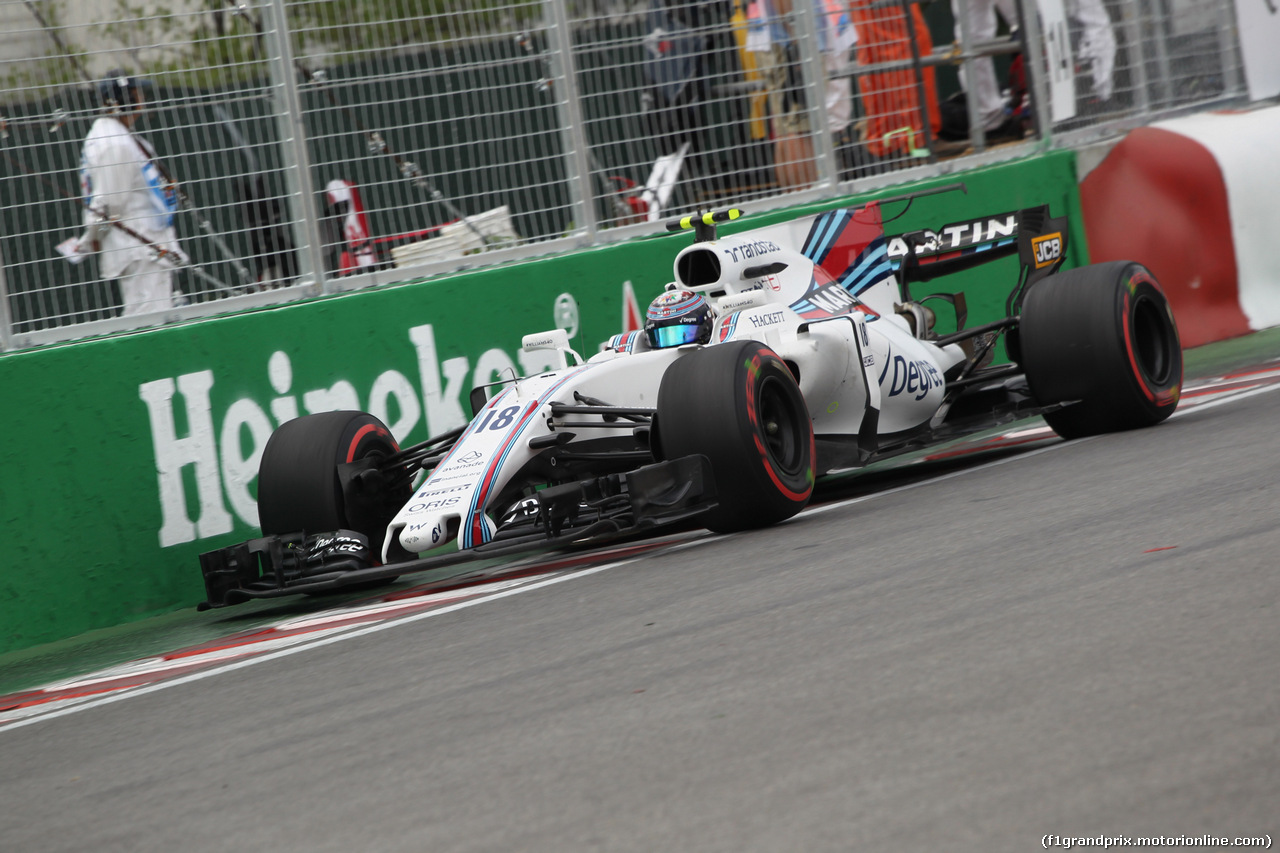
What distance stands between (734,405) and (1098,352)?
8.02ft

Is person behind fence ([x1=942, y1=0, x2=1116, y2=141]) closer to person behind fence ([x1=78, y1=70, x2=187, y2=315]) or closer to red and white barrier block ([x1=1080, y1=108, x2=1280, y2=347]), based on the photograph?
red and white barrier block ([x1=1080, y1=108, x2=1280, y2=347])

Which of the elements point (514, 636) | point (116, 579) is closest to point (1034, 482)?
point (514, 636)

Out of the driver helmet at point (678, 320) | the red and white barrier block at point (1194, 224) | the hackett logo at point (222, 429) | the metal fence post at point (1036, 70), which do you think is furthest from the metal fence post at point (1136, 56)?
the hackett logo at point (222, 429)

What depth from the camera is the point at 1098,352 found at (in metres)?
7.87

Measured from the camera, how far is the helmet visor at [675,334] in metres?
7.41

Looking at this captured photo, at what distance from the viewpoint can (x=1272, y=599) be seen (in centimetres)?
402

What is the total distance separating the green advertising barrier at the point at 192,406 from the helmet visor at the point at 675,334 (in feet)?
5.02

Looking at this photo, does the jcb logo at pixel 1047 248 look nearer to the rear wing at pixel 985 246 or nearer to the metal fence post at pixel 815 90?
the rear wing at pixel 985 246

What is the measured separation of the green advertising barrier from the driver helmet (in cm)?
151

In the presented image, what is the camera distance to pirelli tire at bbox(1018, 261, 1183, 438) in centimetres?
789

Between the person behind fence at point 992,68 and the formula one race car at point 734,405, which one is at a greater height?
the person behind fence at point 992,68

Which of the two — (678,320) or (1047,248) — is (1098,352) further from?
(678,320)

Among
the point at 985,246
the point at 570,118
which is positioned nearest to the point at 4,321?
the point at 570,118

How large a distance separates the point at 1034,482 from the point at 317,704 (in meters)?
3.48
